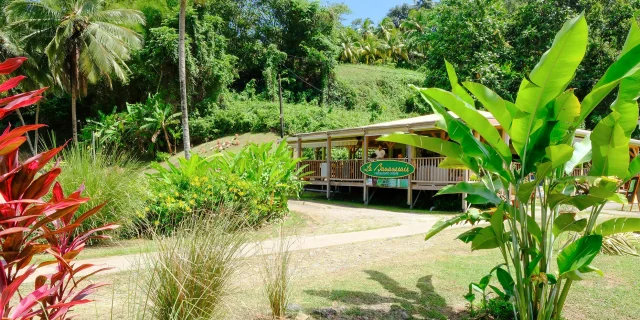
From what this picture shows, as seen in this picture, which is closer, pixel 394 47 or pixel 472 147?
pixel 472 147

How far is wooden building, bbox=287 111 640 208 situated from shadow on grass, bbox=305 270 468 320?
6122 mm

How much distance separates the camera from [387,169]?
15.9 meters

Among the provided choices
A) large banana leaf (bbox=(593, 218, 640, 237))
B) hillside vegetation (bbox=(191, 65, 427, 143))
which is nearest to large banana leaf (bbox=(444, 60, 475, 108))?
large banana leaf (bbox=(593, 218, 640, 237))

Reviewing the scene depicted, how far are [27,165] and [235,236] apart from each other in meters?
1.89

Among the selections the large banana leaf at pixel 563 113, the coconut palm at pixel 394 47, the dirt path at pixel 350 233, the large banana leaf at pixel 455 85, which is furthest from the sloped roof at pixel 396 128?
the coconut palm at pixel 394 47

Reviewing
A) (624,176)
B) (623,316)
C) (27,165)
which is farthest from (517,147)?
(27,165)

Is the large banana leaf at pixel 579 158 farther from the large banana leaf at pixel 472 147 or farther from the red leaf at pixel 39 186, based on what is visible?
the red leaf at pixel 39 186

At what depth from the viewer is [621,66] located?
3.20 meters

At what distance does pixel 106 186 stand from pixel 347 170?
1158cm

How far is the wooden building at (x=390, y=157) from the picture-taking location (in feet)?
47.1

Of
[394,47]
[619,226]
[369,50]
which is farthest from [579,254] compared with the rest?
[394,47]

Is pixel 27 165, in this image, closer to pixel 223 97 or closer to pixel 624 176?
pixel 624 176

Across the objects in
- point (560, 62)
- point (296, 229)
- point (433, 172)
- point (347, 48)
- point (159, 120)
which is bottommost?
point (296, 229)

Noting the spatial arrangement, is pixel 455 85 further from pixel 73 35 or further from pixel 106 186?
pixel 73 35
